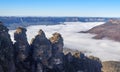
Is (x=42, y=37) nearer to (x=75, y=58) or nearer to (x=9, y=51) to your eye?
(x=9, y=51)

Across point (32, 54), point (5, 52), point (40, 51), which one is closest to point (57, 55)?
point (40, 51)

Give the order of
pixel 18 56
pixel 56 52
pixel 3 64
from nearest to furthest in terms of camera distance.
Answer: pixel 3 64 < pixel 18 56 < pixel 56 52

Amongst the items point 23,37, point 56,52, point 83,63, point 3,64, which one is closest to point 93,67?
point 83,63

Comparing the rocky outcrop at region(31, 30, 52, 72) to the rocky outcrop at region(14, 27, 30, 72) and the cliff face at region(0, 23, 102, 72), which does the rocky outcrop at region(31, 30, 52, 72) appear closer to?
the cliff face at region(0, 23, 102, 72)

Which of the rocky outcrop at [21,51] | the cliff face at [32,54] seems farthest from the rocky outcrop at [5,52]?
the rocky outcrop at [21,51]

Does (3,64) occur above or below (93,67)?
above

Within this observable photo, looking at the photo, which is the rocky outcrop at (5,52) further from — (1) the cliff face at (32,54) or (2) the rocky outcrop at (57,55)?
(2) the rocky outcrop at (57,55)
